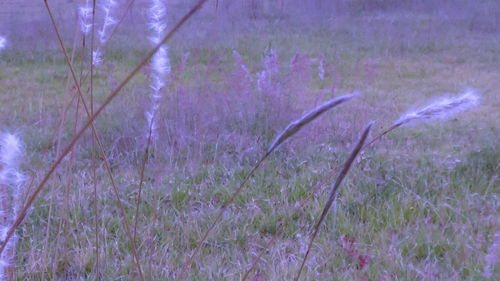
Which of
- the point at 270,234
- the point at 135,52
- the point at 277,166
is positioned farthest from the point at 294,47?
the point at 270,234

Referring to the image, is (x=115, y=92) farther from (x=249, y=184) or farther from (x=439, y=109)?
(x=249, y=184)

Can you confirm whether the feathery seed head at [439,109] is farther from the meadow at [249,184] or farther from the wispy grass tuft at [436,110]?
the meadow at [249,184]

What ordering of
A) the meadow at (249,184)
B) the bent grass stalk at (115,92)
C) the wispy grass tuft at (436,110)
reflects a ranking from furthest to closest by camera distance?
the meadow at (249,184), the wispy grass tuft at (436,110), the bent grass stalk at (115,92)

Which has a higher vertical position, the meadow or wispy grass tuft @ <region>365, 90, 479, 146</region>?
wispy grass tuft @ <region>365, 90, 479, 146</region>

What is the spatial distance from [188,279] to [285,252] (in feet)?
1.46

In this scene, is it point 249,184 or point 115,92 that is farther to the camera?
point 249,184

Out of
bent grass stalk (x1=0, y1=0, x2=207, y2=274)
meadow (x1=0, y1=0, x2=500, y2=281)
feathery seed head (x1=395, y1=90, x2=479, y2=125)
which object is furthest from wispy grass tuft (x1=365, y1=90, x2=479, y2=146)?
bent grass stalk (x1=0, y1=0, x2=207, y2=274)

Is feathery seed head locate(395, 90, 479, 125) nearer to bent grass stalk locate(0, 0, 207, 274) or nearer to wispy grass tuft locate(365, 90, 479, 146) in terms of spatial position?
wispy grass tuft locate(365, 90, 479, 146)

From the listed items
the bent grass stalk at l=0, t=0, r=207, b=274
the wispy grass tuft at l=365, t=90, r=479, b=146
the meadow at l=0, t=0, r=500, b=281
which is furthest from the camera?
the meadow at l=0, t=0, r=500, b=281

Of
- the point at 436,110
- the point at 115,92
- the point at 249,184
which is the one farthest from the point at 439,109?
the point at 249,184

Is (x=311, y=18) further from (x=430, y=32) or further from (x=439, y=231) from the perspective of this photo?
(x=439, y=231)

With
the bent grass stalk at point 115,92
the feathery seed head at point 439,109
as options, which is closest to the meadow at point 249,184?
the feathery seed head at point 439,109

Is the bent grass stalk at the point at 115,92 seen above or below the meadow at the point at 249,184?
above

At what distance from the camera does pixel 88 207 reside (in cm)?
237
